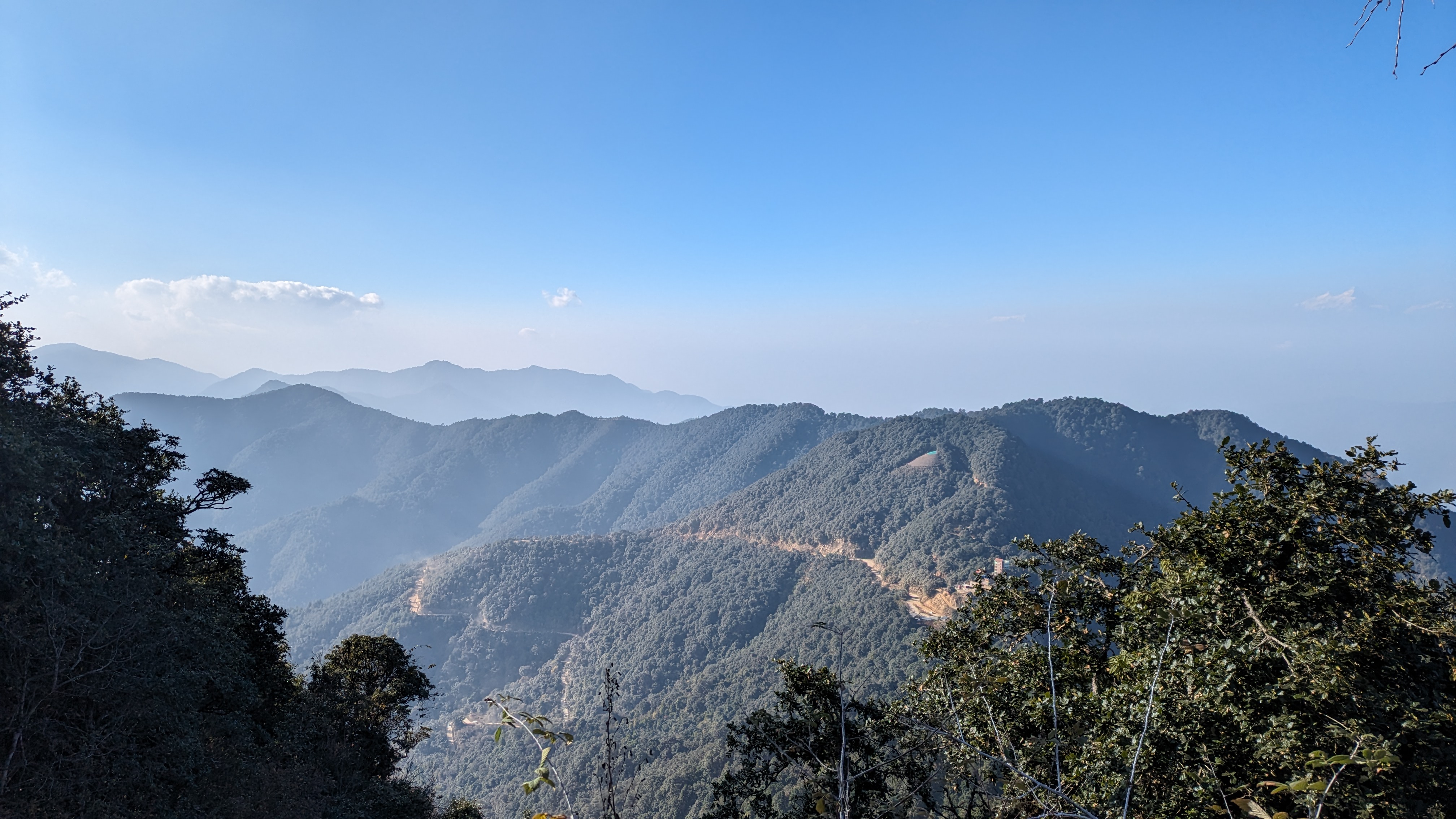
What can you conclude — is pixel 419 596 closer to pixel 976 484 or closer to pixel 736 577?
pixel 736 577

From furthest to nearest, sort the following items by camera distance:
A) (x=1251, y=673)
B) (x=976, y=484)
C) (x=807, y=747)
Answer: (x=976, y=484) < (x=807, y=747) < (x=1251, y=673)

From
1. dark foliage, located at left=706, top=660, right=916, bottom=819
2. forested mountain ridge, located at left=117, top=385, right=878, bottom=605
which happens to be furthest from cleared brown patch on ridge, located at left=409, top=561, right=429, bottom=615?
dark foliage, located at left=706, top=660, right=916, bottom=819

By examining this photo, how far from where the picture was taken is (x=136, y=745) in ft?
29.7

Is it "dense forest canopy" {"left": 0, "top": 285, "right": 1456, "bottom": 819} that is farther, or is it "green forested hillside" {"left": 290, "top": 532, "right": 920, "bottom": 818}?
"green forested hillside" {"left": 290, "top": 532, "right": 920, "bottom": 818}

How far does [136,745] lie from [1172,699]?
1459 cm

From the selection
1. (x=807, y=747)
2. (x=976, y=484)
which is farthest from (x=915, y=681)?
(x=976, y=484)

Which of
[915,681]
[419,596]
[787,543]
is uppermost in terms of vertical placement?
[915,681]

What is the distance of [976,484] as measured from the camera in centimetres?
8106

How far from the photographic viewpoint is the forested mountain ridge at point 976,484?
6962 centimetres

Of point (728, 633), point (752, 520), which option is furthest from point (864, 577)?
point (752, 520)

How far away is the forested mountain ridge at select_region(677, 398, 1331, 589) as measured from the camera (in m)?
69.6

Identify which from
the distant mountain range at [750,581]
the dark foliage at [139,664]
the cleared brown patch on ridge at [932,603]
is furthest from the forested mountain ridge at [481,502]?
A: the dark foliage at [139,664]

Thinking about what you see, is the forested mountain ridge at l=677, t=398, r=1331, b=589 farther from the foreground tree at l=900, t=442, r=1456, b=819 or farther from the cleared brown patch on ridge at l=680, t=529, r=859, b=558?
the foreground tree at l=900, t=442, r=1456, b=819

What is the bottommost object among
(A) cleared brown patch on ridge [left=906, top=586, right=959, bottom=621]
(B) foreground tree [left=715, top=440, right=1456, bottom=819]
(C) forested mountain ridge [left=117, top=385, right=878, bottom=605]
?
(C) forested mountain ridge [left=117, top=385, right=878, bottom=605]
